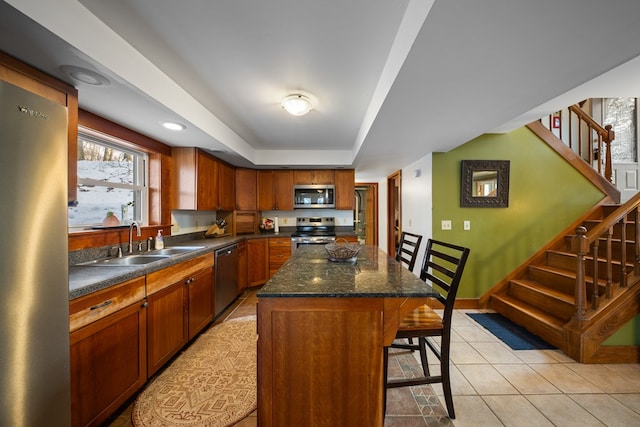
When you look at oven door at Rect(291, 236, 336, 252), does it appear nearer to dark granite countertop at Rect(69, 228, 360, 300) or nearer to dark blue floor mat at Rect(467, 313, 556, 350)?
dark granite countertop at Rect(69, 228, 360, 300)

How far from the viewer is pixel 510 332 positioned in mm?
2635

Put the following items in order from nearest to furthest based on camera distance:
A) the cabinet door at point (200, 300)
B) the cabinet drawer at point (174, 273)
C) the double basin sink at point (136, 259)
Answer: the cabinet drawer at point (174, 273)
the double basin sink at point (136, 259)
the cabinet door at point (200, 300)

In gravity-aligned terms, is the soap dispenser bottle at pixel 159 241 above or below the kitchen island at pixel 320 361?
above

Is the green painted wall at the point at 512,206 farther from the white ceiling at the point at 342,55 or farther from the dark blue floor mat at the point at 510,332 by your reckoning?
the white ceiling at the point at 342,55

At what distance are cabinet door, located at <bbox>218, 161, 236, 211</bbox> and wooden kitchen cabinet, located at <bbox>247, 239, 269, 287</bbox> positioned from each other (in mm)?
700

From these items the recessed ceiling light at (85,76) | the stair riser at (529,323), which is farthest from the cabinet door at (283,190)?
the stair riser at (529,323)

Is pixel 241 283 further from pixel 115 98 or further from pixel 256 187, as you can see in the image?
pixel 115 98

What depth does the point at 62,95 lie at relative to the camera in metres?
1.51

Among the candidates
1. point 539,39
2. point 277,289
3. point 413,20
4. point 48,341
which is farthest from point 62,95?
point 539,39

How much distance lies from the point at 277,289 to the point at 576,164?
13.2 feet

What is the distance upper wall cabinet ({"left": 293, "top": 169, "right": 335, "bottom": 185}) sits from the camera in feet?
15.0

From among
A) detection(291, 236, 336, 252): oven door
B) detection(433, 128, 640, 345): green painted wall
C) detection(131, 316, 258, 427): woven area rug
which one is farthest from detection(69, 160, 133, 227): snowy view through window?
detection(433, 128, 640, 345): green painted wall

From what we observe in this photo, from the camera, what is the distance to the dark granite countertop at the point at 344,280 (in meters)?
1.23

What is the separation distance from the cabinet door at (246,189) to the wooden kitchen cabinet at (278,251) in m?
0.76
